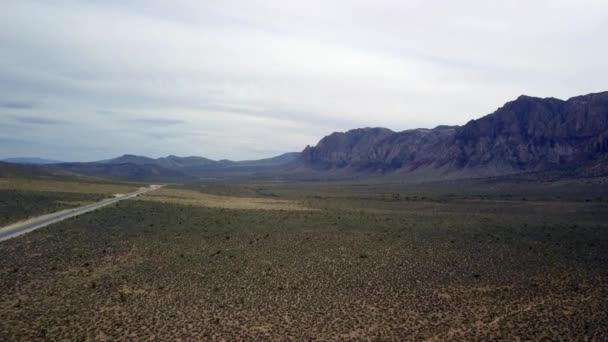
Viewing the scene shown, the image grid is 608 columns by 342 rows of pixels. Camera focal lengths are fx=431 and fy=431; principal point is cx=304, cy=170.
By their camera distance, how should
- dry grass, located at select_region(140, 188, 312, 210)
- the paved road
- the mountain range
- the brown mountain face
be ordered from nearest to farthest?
the paved road
dry grass, located at select_region(140, 188, 312, 210)
the mountain range
the brown mountain face

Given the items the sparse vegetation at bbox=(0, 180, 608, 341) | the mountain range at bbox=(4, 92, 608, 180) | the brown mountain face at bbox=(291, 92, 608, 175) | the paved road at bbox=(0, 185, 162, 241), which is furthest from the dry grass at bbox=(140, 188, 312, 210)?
the brown mountain face at bbox=(291, 92, 608, 175)

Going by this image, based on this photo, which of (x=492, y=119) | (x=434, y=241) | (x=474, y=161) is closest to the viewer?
(x=434, y=241)

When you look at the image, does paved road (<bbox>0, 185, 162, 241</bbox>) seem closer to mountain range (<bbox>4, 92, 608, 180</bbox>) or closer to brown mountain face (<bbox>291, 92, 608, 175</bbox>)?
mountain range (<bbox>4, 92, 608, 180</bbox>)

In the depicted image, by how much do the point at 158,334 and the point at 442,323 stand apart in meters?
10.2

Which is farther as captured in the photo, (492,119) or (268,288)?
(492,119)

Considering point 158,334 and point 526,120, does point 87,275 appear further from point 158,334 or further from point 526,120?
point 526,120

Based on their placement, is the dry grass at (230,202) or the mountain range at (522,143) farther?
the mountain range at (522,143)

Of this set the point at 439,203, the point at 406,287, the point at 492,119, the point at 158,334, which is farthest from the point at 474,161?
the point at 158,334

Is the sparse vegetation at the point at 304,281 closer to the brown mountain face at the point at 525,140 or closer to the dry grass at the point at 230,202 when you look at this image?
the dry grass at the point at 230,202

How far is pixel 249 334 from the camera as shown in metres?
14.8

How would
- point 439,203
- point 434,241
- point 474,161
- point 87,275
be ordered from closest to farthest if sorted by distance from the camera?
point 87,275
point 434,241
point 439,203
point 474,161

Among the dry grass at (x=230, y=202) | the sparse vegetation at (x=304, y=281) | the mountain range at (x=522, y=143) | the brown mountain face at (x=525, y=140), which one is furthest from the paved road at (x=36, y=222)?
the brown mountain face at (x=525, y=140)

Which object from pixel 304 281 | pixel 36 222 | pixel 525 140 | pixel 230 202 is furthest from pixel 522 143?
pixel 36 222

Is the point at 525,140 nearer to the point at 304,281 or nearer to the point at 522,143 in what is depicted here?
the point at 522,143
